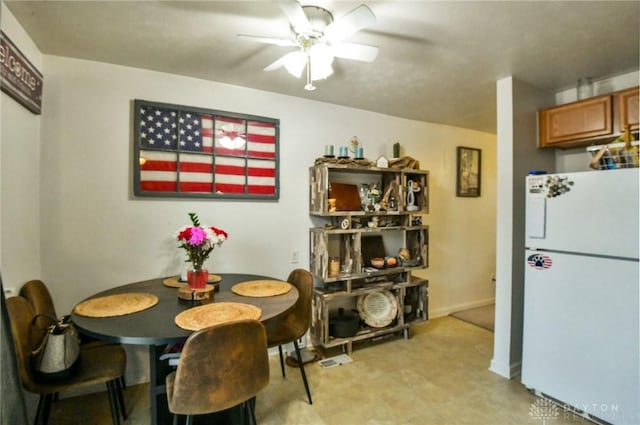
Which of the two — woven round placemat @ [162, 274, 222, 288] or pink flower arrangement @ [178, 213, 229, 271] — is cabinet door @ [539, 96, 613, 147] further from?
woven round placemat @ [162, 274, 222, 288]

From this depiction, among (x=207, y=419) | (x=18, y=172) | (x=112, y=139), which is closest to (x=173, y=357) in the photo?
(x=207, y=419)

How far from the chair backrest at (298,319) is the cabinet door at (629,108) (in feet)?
8.34

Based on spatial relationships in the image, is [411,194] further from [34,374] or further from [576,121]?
[34,374]

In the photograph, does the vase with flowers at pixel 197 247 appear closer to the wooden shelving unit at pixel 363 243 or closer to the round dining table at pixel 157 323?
the round dining table at pixel 157 323

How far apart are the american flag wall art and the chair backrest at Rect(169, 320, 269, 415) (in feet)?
5.00

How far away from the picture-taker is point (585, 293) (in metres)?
1.98

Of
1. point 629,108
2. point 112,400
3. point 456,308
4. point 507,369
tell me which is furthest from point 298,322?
point 629,108

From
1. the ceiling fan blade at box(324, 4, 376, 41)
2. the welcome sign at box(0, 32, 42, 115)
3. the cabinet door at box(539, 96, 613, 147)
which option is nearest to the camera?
the ceiling fan blade at box(324, 4, 376, 41)

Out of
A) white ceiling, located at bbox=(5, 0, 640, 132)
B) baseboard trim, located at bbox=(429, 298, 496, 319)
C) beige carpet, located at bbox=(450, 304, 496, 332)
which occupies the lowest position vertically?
beige carpet, located at bbox=(450, 304, 496, 332)

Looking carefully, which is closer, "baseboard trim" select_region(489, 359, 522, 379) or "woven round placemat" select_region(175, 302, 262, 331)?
"woven round placemat" select_region(175, 302, 262, 331)

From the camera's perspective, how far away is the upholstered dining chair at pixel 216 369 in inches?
50.2

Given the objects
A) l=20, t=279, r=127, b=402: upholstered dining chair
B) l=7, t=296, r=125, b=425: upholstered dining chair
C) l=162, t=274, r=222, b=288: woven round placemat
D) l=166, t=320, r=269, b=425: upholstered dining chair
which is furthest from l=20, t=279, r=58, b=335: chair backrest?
l=166, t=320, r=269, b=425: upholstered dining chair

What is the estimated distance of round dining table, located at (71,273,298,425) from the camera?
4.49 ft

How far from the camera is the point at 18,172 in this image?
1.83m
